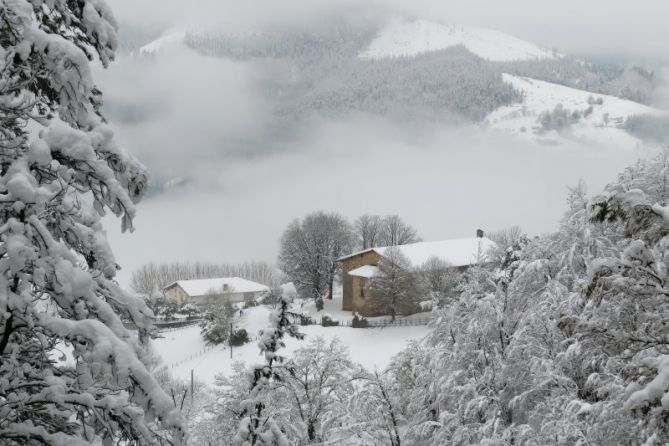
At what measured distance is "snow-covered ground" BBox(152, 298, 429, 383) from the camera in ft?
138

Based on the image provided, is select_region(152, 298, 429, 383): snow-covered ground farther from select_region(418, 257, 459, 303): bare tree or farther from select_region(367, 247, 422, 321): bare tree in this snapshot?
select_region(418, 257, 459, 303): bare tree

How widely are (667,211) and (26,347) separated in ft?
19.1

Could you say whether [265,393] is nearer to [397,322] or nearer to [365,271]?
[397,322]

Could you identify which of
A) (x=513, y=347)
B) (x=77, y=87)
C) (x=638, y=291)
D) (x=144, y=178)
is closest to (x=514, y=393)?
(x=513, y=347)

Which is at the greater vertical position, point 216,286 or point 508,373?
point 508,373

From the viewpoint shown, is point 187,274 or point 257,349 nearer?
point 257,349

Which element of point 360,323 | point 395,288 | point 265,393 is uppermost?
point 265,393

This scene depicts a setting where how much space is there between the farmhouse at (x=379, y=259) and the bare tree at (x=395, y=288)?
199cm

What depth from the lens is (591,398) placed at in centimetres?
1211

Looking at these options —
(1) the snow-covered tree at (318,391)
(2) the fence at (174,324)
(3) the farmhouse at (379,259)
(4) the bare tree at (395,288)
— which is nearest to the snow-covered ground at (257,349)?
(3) the farmhouse at (379,259)

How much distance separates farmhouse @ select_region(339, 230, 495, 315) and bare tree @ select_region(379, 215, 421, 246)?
24535 millimetres

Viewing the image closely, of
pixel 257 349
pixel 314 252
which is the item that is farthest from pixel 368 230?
pixel 257 349

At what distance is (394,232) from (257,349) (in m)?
47.6

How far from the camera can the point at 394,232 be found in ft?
295
